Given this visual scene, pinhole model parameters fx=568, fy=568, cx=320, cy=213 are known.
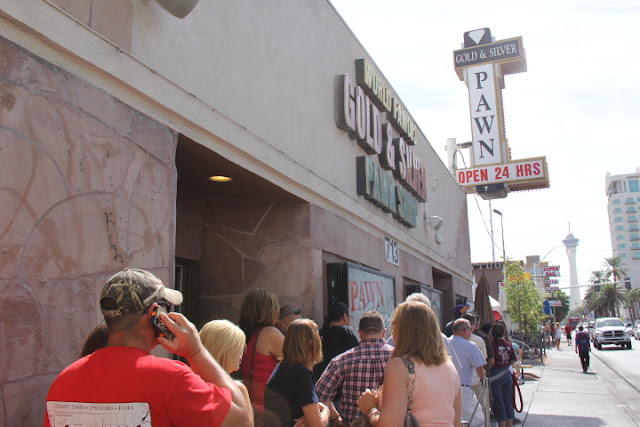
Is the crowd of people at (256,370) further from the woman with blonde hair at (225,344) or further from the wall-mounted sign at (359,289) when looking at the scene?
the wall-mounted sign at (359,289)

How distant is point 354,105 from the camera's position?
9.16 meters

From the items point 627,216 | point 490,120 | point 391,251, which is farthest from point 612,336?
point 627,216

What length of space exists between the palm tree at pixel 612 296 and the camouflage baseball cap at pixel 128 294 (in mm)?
117608

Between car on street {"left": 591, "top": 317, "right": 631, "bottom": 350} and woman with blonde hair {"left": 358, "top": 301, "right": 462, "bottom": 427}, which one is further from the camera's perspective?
car on street {"left": 591, "top": 317, "right": 631, "bottom": 350}

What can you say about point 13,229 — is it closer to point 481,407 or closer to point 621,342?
point 481,407

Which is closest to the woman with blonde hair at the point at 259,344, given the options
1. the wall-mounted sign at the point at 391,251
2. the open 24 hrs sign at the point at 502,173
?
the wall-mounted sign at the point at 391,251

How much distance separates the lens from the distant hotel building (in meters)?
164

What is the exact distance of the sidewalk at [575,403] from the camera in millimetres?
9477

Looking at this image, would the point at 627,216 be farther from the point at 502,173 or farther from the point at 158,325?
the point at 158,325

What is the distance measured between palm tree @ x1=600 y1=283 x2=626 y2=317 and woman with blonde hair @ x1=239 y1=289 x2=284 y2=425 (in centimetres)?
11535

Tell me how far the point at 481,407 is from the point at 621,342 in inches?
1223

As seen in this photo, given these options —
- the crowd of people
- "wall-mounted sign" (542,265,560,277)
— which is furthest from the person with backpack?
"wall-mounted sign" (542,265,560,277)

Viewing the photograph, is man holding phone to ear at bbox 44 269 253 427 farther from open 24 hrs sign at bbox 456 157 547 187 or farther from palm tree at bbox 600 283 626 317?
palm tree at bbox 600 283 626 317

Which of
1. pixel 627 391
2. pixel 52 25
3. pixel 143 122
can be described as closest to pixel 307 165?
pixel 143 122
